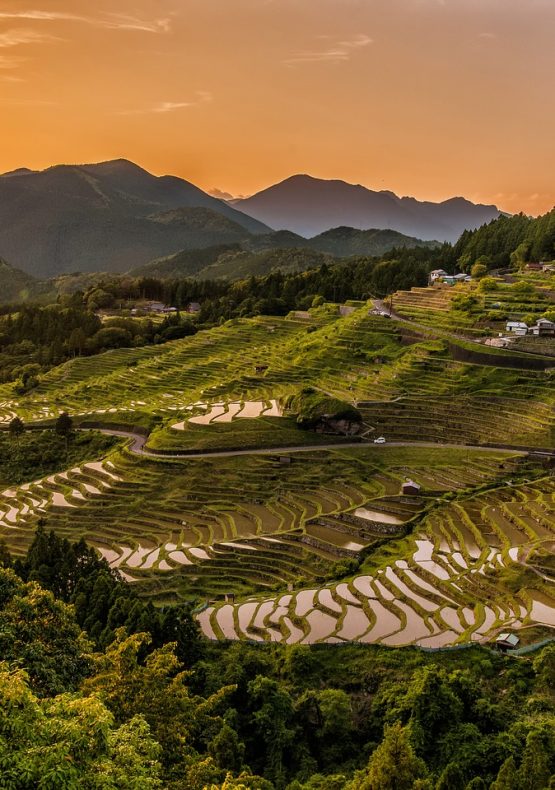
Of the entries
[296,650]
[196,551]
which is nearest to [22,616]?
[296,650]

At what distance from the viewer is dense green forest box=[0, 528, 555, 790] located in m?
7.31

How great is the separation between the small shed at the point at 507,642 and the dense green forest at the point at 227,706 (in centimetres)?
59

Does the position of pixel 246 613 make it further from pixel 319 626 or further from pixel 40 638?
pixel 40 638

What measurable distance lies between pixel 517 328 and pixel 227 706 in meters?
41.1

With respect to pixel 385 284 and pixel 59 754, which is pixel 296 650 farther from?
pixel 385 284

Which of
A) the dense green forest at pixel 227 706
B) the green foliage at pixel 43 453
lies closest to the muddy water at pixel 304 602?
the dense green forest at pixel 227 706

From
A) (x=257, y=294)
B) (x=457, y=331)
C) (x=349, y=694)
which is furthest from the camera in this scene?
(x=257, y=294)

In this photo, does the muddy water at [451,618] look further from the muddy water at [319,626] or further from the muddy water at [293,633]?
the muddy water at [293,633]

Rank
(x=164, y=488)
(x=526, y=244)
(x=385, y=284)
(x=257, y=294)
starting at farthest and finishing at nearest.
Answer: (x=257, y=294) → (x=385, y=284) → (x=526, y=244) → (x=164, y=488)

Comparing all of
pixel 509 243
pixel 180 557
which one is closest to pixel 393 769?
pixel 180 557

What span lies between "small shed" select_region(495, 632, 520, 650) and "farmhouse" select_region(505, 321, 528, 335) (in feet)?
114

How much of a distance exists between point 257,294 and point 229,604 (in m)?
67.6

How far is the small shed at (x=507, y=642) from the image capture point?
19033 mm

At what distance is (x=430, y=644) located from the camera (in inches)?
790
